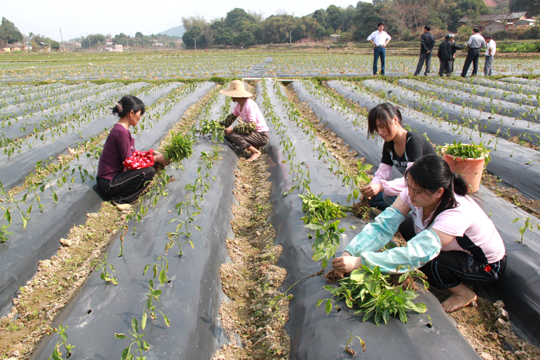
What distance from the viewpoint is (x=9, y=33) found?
67.2 m

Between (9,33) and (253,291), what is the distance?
88533 millimetres

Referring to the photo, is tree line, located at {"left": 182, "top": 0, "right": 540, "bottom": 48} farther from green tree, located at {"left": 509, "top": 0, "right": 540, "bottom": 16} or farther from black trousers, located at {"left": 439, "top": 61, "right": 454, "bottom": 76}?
black trousers, located at {"left": 439, "top": 61, "right": 454, "bottom": 76}

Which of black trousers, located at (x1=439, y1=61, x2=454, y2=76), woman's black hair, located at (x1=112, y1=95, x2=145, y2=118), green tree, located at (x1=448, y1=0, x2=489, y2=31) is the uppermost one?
green tree, located at (x1=448, y1=0, x2=489, y2=31)

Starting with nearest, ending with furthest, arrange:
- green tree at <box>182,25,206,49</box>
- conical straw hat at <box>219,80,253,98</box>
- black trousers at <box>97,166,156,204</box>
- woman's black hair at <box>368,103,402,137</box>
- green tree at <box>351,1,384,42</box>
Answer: woman's black hair at <box>368,103,402,137</box>
black trousers at <box>97,166,156,204</box>
conical straw hat at <box>219,80,253,98</box>
green tree at <box>351,1,384,42</box>
green tree at <box>182,25,206,49</box>

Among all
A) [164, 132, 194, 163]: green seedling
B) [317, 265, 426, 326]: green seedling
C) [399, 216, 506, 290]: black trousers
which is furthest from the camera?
[164, 132, 194, 163]: green seedling

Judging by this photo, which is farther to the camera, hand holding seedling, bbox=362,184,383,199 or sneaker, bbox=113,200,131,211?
sneaker, bbox=113,200,131,211

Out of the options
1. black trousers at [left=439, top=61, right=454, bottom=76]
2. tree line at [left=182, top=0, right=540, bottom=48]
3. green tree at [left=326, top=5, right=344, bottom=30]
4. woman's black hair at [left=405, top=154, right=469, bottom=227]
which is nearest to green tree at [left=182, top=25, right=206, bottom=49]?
tree line at [left=182, top=0, right=540, bottom=48]

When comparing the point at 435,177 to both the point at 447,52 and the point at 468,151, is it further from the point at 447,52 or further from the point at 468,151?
the point at 447,52

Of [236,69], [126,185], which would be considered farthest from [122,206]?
[236,69]

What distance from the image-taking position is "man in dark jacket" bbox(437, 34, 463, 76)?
443 inches

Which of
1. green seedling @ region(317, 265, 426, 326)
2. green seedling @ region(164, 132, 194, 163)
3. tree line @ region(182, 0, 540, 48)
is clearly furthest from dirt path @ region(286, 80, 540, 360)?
tree line @ region(182, 0, 540, 48)

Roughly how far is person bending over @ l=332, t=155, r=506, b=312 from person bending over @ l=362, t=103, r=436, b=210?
2.03ft

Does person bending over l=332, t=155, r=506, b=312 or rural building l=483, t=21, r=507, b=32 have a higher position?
rural building l=483, t=21, r=507, b=32

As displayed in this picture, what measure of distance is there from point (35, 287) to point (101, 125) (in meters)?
4.88
